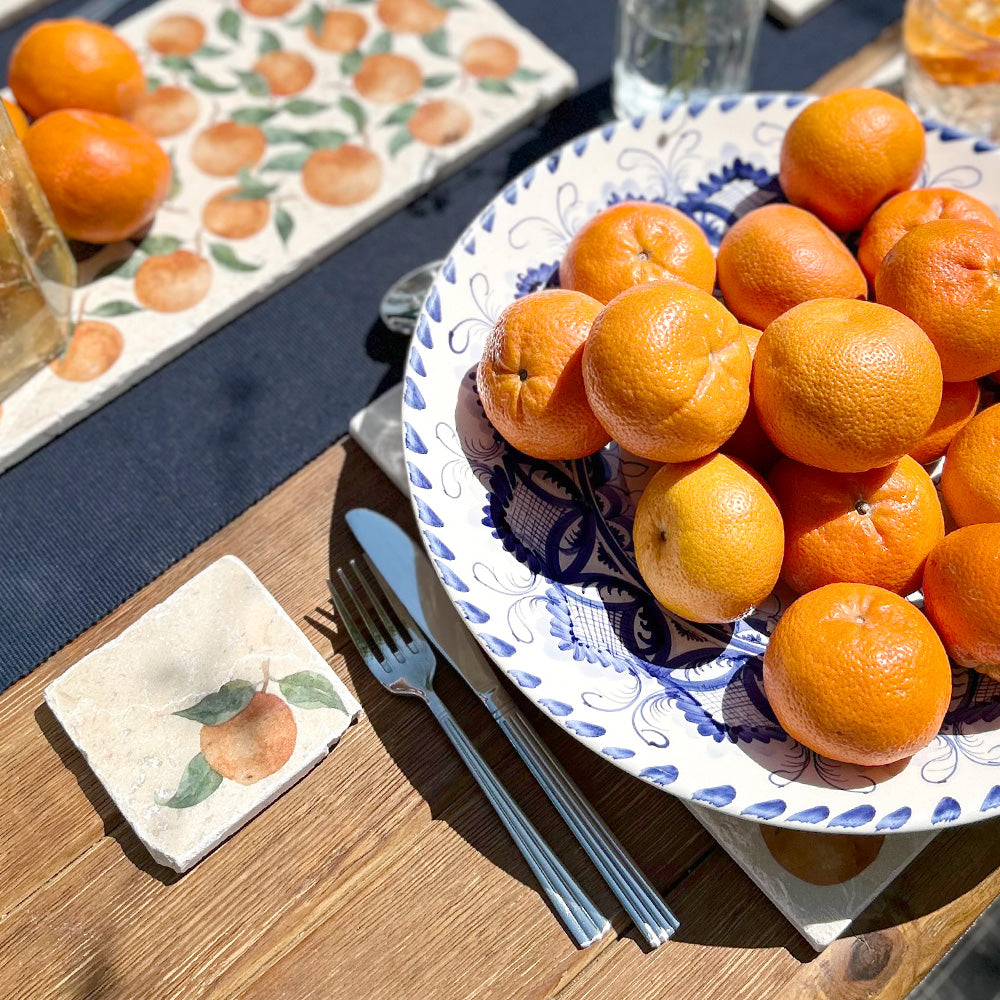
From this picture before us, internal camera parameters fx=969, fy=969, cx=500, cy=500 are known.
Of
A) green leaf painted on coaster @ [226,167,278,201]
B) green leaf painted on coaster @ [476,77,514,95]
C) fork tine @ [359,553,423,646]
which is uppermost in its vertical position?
green leaf painted on coaster @ [476,77,514,95]

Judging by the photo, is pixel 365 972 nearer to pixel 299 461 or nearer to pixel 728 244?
pixel 299 461

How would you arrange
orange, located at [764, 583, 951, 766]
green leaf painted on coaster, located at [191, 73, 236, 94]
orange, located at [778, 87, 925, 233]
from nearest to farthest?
orange, located at [764, 583, 951, 766], orange, located at [778, 87, 925, 233], green leaf painted on coaster, located at [191, 73, 236, 94]

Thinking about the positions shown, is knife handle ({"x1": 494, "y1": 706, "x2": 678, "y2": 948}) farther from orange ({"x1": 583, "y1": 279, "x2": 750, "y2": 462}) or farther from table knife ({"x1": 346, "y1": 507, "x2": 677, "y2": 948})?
orange ({"x1": 583, "y1": 279, "x2": 750, "y2": 462})

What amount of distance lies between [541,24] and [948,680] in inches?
38.0

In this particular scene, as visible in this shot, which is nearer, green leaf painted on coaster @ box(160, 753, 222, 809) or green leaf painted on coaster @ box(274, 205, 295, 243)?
green leaf painted on coaster @ box(160, 753, 222, 809)

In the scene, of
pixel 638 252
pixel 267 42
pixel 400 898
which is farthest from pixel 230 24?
pixel 400 898

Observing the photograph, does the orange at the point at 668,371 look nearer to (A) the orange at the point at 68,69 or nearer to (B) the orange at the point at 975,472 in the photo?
(B) the orange at the point at 975,472

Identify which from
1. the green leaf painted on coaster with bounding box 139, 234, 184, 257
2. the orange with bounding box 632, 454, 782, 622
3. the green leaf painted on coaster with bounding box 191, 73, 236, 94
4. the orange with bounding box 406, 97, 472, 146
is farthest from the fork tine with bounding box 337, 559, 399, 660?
the green leaf painted on coaster with bounding box 191, 73, 236, 94

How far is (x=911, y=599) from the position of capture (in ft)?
2.49

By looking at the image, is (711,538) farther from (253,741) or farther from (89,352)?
(89,352)

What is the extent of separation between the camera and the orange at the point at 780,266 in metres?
0.78

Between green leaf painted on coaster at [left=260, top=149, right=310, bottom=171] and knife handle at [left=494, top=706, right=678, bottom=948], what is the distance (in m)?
0.68

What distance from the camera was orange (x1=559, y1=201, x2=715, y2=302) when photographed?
0.79 metres

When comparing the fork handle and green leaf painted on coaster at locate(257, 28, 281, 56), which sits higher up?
green leaf painted on coaster at locate(257, 28, 281, 56)
